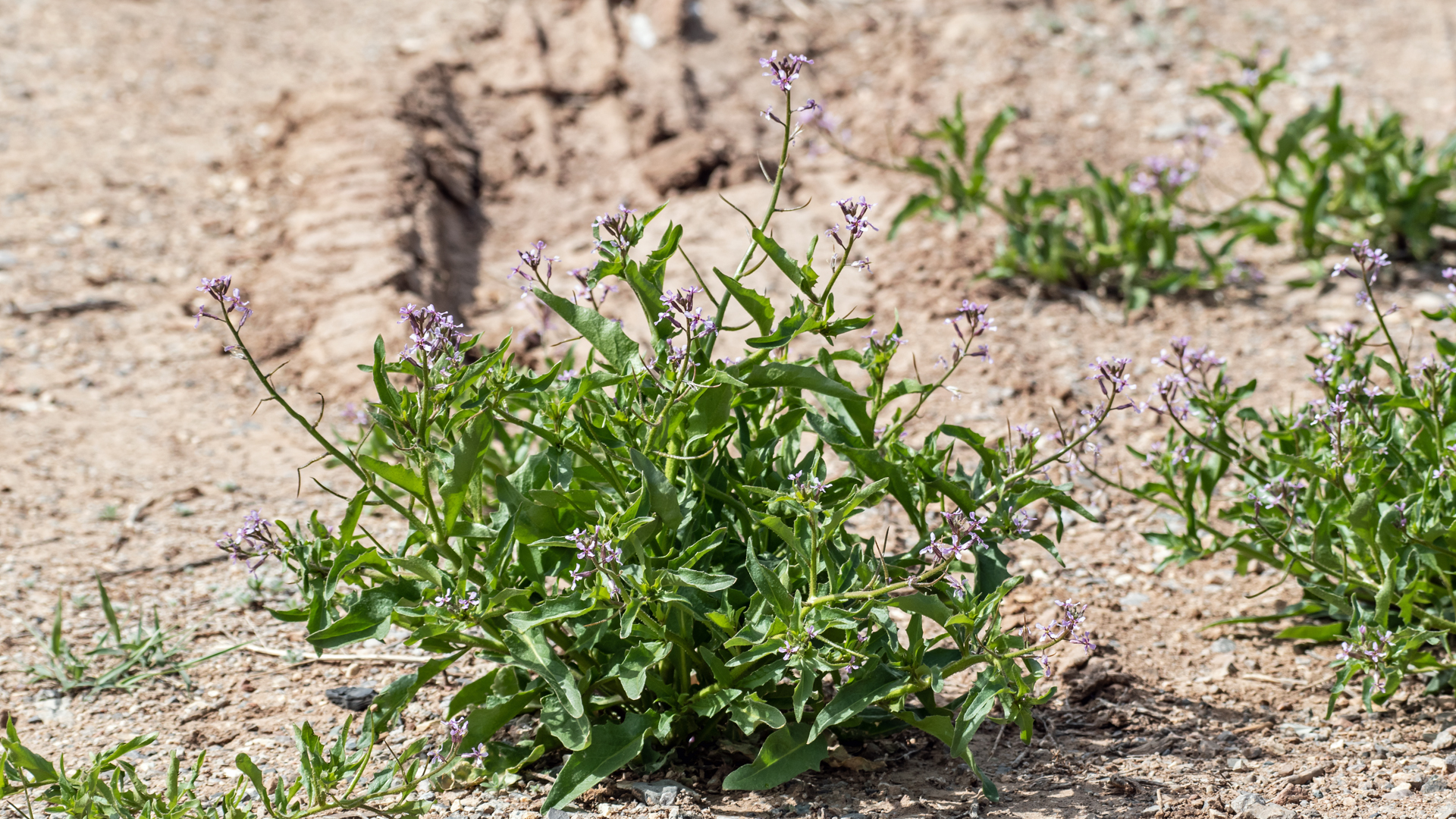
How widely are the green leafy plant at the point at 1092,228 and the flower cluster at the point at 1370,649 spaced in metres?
2.31

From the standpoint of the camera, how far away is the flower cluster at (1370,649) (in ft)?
8.31

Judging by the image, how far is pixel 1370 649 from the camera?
8.46ft

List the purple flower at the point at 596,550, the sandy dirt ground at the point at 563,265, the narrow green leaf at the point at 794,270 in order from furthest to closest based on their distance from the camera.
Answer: the sandy dirt ground at the point at 563,265 → the narrow green leaf at the point at 794,270 → the purple flower at the point at 596,550

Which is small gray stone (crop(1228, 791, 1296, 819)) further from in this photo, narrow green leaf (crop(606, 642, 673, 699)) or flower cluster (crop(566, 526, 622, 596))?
flower cluster (crop(566, 526, 622, 596))

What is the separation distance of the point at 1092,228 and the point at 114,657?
377 centimetres

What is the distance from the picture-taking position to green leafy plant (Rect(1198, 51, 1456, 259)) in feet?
15.5

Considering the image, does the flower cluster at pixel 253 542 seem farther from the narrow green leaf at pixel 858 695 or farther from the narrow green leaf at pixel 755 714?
the narrow green leaf at pixel 858 695

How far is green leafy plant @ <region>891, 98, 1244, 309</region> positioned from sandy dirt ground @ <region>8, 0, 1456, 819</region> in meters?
0.13

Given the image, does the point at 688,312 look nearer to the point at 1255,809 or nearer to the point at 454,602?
the point at 454,602

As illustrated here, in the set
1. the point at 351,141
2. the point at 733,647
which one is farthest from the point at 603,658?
the point at 351,141

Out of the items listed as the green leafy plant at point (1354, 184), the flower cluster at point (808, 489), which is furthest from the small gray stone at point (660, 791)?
the green leafy plant at point (1354, 184)

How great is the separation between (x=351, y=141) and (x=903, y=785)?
4.36m

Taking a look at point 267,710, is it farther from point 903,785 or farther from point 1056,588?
point 1056,588

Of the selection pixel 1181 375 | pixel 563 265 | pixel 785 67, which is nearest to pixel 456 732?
pixel 785 67
